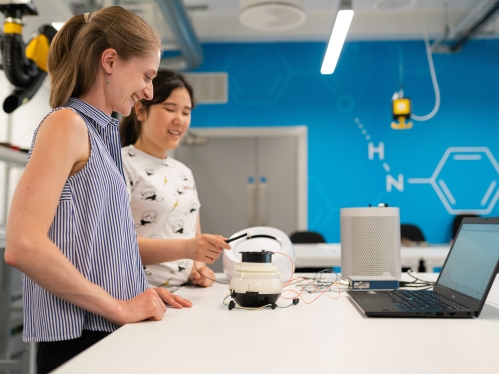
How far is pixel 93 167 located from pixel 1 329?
5.45 feet

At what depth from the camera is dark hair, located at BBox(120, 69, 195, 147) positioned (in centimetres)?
167

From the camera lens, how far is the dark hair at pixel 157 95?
167 centimetres

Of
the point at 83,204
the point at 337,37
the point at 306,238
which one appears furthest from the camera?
the point at 306,238

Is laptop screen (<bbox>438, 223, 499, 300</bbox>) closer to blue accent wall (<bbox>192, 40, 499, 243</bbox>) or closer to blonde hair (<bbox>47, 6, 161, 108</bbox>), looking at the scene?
blonde hair (<bbox>47, 6, 161, 108</bbox>)

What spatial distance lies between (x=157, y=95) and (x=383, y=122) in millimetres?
3936

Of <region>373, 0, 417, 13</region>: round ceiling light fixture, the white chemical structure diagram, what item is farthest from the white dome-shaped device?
the white chemical structure diagram

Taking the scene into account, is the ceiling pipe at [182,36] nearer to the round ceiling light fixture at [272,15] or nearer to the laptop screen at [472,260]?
the round ceiling light fixture at [272,15]

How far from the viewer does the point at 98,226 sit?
945 mm

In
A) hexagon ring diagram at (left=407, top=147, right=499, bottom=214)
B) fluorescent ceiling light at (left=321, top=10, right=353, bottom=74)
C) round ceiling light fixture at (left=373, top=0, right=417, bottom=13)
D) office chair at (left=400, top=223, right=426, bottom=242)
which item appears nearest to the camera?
fluorescent ceiling light at (left=321, top=10, right=353, bottom=74)

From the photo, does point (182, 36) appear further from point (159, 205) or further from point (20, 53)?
point (159, 205)

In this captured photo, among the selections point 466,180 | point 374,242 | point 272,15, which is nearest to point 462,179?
point 466,180

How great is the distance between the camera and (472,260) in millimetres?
1160

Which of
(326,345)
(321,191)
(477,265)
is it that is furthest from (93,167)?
(321,191)

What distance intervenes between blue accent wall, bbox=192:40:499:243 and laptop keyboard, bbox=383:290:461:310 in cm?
381
